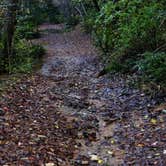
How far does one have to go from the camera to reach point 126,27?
10.9 metres

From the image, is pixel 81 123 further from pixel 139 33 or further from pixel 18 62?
pixel 18 62

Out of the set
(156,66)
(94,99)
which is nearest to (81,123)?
(94,99)

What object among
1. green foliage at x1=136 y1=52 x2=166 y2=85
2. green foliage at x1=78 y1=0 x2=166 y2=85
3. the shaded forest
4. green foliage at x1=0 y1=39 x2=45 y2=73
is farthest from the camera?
green foliage at x1=0 y1=39 x2=45 y2=73

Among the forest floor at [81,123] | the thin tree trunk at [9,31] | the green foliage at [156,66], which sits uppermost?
the thin tree trunk at [9,31]

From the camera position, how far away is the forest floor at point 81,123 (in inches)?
222

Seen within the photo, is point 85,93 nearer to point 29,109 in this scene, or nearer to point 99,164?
point 29,109

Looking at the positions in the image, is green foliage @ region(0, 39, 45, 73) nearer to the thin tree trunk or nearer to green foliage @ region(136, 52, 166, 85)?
the thin tree trunk

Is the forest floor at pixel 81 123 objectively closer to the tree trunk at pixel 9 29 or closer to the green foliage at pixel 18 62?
the green foliage at pixel 18 62

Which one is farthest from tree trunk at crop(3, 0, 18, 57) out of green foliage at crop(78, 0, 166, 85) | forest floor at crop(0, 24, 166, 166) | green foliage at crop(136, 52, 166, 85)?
green foliage at crop(136, 52, 166, 85)

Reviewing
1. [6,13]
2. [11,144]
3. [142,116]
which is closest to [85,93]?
[142,116]

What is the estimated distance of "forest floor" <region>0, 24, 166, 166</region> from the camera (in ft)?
18.5

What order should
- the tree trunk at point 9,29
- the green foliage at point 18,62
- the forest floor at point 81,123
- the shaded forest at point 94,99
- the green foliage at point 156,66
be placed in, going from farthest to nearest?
the tree trunk at point 9,29, the green foliage at point 18,62, the green foliage at point 156,66, the shaded forest at point 94,99, the forest floor at point 81,123

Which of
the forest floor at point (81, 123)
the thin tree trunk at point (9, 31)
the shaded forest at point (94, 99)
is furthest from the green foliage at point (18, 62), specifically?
the forest floor at point (81, 123)

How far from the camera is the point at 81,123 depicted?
7383mm
